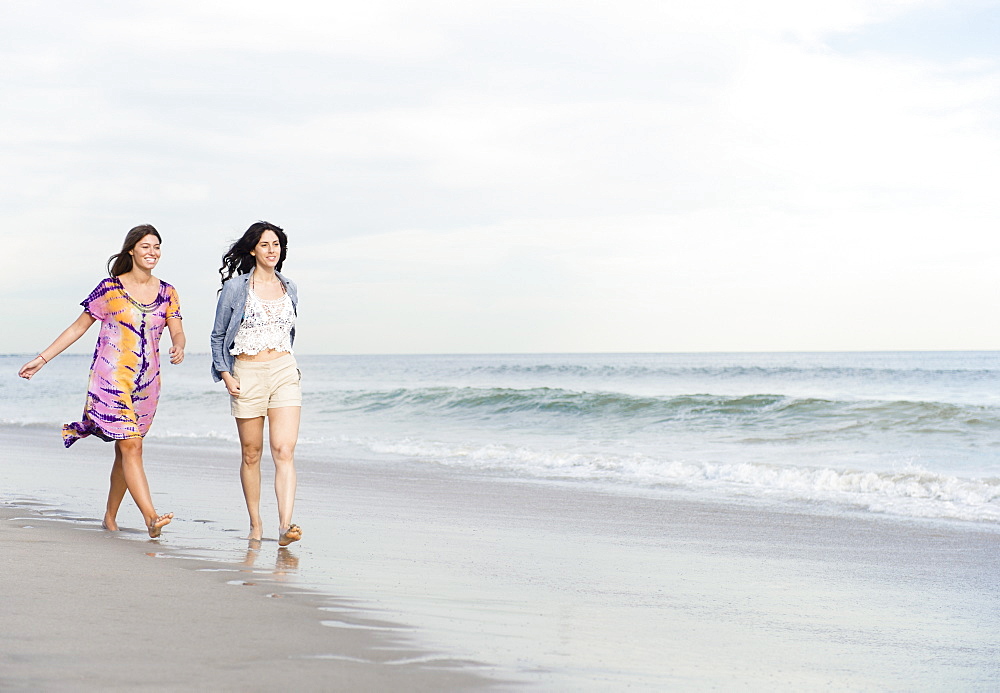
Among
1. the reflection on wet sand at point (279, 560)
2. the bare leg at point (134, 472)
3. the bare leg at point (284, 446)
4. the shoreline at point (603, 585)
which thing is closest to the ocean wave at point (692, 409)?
the shoreline at point (603, 585)

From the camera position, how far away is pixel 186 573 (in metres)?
4.06

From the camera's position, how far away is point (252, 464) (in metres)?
5.34

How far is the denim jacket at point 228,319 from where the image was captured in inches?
202

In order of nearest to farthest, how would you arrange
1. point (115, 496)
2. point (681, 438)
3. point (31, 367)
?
1. point (31, 367)
2. point (115, 496)
3. point (681, 438)

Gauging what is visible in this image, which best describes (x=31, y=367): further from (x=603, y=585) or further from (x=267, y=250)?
(x=603, y=585)

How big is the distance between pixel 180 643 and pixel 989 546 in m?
4.91

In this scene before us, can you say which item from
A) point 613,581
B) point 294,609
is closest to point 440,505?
point 613,581

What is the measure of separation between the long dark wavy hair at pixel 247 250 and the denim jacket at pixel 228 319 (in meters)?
0.07

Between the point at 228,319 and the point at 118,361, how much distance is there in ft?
2.13

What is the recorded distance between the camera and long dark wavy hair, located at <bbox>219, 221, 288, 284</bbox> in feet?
17.0

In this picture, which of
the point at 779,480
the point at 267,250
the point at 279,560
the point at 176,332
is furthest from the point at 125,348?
the point at 779,480

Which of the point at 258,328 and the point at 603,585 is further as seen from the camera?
the point at 258,328

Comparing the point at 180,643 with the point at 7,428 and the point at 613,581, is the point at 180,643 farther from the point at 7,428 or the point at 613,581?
the point at 7,428

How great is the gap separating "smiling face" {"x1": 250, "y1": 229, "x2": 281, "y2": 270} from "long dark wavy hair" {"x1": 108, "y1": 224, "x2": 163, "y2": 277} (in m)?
0.58
